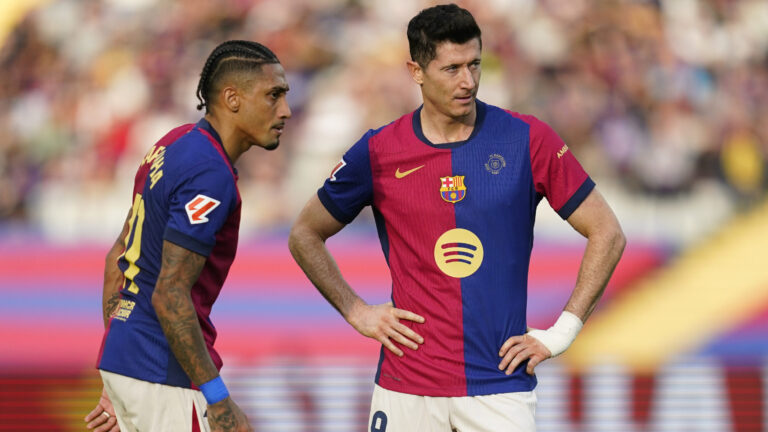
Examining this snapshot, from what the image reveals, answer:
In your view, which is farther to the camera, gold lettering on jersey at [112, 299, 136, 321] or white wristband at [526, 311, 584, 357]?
white wristband at [526, 311, 584, 357]

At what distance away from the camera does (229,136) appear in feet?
11.9

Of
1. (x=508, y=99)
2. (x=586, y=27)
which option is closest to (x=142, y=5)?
(x=508, y=99)

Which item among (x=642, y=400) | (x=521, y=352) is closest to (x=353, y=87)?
(x=642, y=400)

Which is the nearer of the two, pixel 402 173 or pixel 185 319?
pixel 185 319

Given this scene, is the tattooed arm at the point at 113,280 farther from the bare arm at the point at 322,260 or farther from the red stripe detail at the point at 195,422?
the bare arm at the point at 322,260

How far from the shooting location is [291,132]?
8.07m

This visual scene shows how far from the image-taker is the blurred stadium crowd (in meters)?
7.87

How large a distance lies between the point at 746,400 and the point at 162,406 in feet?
17.3

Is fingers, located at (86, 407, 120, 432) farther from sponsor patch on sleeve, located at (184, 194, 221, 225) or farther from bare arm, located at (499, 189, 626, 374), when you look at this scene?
bare arm, located at (499, 189, 626, 374)

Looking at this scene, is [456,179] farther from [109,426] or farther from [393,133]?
[109,426]

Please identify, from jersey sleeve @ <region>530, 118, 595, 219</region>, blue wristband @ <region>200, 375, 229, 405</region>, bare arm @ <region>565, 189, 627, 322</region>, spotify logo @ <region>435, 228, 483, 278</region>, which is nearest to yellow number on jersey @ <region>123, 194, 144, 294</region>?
blue wristband @ <region>200, 375, 229, 405</region>

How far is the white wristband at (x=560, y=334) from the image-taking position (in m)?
3.78

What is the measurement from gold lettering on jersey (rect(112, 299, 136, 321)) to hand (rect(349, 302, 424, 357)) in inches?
37.1

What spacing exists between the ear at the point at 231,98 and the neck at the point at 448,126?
0.77 m
